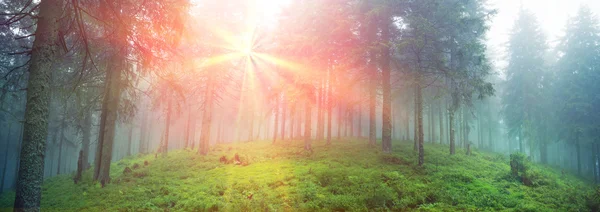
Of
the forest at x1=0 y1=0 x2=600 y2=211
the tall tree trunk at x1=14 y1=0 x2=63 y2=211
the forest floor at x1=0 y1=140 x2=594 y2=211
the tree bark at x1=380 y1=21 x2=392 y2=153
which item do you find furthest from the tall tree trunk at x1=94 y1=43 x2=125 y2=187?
the tree bark at x1=380 y1=21 x2=392 y2=153

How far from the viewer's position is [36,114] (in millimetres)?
6445

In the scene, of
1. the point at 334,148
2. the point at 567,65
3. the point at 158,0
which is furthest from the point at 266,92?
the point at 567,65

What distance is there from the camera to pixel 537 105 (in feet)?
99.8

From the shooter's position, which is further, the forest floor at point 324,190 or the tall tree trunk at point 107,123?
the tall tree trunk at point 107,123

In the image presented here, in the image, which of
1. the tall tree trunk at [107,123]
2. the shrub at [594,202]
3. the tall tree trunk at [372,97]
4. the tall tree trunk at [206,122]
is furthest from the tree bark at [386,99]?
the tall tree trunk at [107,123]

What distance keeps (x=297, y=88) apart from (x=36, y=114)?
1422cm

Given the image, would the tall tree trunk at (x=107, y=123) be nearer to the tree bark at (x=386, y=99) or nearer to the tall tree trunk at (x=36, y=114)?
the tall tree trunk at (x=36, y=114)

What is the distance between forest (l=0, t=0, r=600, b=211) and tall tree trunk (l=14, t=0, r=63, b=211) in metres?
0.03

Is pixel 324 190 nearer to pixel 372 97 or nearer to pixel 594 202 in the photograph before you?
pixel 594 202

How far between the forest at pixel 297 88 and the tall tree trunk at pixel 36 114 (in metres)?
0.03

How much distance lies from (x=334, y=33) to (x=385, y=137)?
8.05 meters

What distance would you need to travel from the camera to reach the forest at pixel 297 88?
26.8 feet

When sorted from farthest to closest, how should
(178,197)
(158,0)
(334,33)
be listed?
(334,33), (178,197), (158,0)

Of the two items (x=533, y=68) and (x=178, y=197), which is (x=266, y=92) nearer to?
(x=178, y=197)
